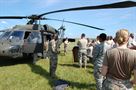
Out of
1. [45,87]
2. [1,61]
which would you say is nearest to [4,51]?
[1,61]

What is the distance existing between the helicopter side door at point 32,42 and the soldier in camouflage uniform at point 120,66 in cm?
1159

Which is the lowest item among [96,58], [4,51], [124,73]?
[4,51]

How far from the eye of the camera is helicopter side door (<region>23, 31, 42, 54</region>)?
16.4 meters

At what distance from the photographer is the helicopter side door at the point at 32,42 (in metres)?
A: 16.4

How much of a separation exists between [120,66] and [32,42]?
483 inches

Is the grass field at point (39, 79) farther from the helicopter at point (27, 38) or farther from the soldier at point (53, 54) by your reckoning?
the helicopter at point (27, 38)

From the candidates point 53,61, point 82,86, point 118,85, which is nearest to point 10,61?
point 53,61

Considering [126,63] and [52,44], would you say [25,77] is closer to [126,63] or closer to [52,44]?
[52,44]

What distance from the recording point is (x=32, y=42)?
16.9 meters

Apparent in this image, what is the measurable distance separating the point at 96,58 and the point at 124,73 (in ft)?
12.2

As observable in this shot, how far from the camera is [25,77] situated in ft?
40.1

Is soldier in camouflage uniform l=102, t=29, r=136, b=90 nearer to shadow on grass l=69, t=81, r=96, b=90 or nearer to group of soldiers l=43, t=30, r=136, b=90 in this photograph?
group of soldiers l=43, t=30, r=136, b=90

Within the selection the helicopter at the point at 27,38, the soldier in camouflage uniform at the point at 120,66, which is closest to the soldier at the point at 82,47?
the helicopter at the point at 27,38

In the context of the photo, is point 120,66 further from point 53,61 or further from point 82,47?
point 82,47
